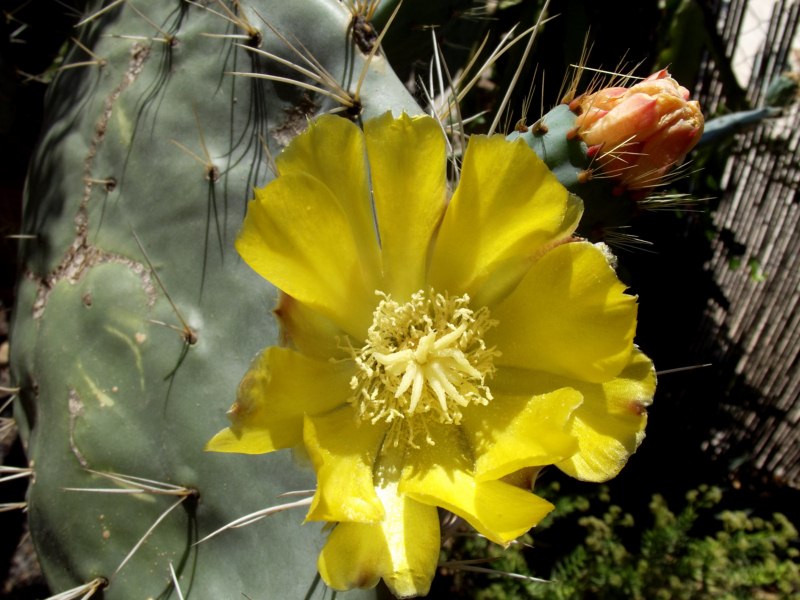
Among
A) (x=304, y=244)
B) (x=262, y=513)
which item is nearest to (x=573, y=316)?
(x=304, y=244)

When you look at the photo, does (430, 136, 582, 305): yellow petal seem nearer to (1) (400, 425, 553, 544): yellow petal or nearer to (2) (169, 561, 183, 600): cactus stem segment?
(1) (400, 425, 553, 544): yellow petal

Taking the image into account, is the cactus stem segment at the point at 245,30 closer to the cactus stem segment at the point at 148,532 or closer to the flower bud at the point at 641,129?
the flower bud at the point at 641,129

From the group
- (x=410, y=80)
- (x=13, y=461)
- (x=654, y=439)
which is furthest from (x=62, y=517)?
(x=654, y=439)

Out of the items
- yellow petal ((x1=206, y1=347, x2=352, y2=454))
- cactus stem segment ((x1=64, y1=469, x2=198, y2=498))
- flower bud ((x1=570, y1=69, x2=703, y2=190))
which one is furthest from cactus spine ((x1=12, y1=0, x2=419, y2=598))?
flower bud ((x1=570, y1=69, x2=703, y2=190))

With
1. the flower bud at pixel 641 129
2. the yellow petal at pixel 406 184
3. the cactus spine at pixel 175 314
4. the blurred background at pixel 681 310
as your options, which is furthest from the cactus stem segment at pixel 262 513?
the blurred background at pixel 681 310

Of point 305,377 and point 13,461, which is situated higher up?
point 305,377

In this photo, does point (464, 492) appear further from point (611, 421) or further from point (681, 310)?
point (681, 310)

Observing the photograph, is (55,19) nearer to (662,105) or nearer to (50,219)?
(50,219)
